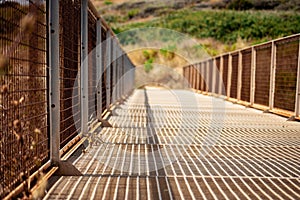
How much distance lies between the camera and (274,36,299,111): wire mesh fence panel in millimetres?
8398

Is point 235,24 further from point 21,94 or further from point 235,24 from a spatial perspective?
point 21,94

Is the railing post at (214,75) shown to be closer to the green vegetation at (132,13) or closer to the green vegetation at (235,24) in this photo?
the green vegetation at (235,24)

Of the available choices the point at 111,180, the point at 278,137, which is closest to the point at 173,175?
the point at 111,180

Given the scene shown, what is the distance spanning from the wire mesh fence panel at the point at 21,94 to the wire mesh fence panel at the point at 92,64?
2465 mm

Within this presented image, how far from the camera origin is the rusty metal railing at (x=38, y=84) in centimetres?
217

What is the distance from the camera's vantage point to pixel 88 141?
15.6 feet

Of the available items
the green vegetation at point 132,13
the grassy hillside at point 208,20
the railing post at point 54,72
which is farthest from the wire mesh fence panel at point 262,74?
the green vegetation at point 132,13

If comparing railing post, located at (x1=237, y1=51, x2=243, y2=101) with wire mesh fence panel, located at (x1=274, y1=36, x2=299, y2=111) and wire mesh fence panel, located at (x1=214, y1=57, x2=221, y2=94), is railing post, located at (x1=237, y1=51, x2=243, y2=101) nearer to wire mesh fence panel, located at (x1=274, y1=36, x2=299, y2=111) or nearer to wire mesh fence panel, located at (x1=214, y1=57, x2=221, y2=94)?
wire mesh fence panel, located at (x1=274, y1=36, x2=299, y2=111)

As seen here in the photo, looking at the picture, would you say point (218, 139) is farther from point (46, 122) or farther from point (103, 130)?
point (46, 122)

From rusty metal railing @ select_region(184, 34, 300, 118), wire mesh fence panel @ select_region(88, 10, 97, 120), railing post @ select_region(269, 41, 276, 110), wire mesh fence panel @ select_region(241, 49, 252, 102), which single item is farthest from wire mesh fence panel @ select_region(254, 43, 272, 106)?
wire mesh fence panel @ select_region(88, 10, 97, 120)

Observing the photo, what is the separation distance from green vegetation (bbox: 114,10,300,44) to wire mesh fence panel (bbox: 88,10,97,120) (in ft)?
108

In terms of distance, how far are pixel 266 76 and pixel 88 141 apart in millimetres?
6120

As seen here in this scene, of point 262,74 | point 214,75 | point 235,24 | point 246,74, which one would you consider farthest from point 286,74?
point 235,24

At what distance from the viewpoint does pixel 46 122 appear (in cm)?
317
